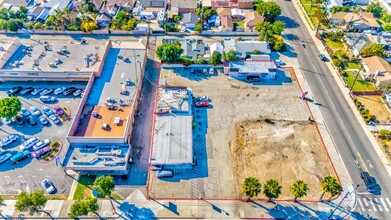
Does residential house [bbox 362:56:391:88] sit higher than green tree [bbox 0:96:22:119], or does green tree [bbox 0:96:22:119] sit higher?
residential house [bbox 362:56:391:88]

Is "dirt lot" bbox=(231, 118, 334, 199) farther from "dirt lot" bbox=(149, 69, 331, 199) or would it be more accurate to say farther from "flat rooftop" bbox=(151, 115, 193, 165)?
"flat rooftop" bbox=(151, 115, 193, 165)

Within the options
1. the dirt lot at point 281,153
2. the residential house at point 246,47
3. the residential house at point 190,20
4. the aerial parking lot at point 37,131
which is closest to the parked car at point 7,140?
the aerial parking lot at point 37,131

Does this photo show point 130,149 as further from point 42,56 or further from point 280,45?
point 280,45

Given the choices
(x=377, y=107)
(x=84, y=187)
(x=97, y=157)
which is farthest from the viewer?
(x=377, y=107)

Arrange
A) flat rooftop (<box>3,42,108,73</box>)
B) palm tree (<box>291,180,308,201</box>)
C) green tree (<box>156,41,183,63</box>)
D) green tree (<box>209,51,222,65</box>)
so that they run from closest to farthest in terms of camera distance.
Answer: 1. palm tree (<box>291,180,308,201</box>)
2. flat rooftop (<box>3,42,108,73</box>)
3. green tree (<box>156,41,183,63</box>)
4. green tree (<box>209,51,222,65</box>)

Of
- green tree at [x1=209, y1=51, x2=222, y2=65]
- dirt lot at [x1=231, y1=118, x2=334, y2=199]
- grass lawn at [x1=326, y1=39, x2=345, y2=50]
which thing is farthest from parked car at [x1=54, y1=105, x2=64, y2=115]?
grass lawn at [x1=326, y1=39, x2=345, y2=50]

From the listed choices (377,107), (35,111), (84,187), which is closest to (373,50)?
(377,107)

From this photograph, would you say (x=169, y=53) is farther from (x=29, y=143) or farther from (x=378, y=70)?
(x=378, y=70)

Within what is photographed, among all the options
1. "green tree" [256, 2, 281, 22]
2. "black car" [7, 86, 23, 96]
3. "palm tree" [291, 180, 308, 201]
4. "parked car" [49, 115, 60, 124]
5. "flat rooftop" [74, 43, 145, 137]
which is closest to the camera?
"palm tree" [291, 180, 308, 201]
